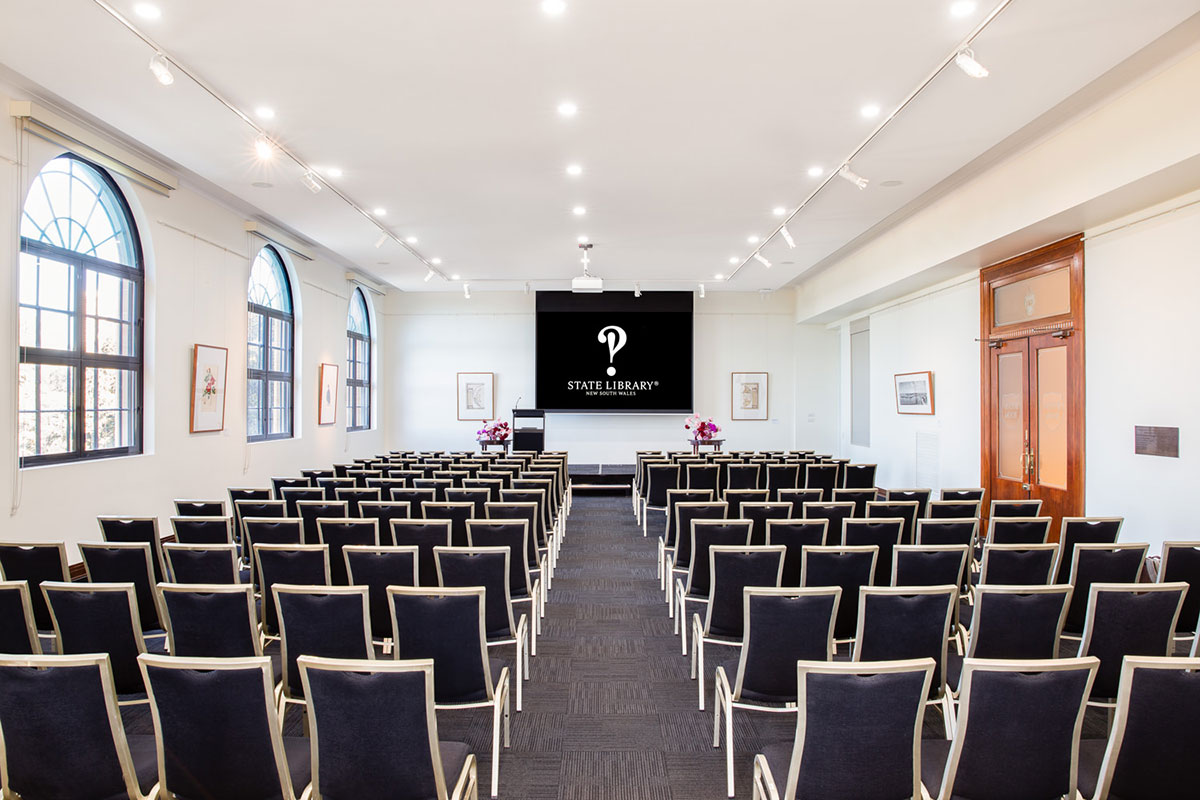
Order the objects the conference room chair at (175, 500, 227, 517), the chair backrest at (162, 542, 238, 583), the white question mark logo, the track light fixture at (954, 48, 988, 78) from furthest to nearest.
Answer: the white question mark logo, the conference room chair at (175, 500, 227, 517), the track light fixture at (954, 48, 988, 78), the chair backrest at (162, 542, 238, 583)

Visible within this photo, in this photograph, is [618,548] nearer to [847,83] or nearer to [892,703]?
[847,83]

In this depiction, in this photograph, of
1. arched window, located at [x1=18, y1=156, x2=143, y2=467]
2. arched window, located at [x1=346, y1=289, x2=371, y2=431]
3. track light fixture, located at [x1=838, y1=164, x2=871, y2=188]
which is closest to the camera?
arched window, located at [x1=18, y1=156, x2=143, y2=467]

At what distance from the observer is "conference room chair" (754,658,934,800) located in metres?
1.79

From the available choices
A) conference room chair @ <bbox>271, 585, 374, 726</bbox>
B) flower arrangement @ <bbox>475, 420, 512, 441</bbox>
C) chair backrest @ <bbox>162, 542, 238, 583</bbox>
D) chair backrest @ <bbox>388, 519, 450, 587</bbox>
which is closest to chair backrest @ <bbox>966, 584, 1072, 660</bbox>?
conference room chair @ <bbox>271, 585, 374, 726</bbox>

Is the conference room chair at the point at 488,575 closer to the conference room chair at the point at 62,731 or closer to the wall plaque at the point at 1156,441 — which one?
the conference room chair at the point at 62,731

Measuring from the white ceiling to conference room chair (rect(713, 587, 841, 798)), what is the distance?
3310 millimetres

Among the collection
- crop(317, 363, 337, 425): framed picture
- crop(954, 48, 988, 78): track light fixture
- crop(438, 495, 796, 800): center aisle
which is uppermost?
crop(954, 48, 988, 78): track light fixture

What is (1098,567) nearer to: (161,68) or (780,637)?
(780,637)

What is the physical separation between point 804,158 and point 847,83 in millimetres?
1507

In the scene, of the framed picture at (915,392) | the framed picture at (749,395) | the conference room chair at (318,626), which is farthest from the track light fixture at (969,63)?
the framed picture at (749,395)

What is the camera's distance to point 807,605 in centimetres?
257

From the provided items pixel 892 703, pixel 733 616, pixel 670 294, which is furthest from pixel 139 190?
pixel 670 294

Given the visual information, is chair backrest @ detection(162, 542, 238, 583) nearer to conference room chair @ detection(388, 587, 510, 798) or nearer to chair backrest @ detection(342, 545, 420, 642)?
chair backrest @ detection(342, 545, 420, 642)

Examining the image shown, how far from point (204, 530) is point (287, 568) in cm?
134
